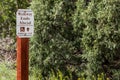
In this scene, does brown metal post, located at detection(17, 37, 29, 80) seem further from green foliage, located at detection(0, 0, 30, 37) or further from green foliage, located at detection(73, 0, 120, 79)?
green foliage, located at detection(0, 0, 30, 37)

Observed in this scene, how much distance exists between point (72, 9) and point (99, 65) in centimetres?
111

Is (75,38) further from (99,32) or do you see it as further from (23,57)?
(23,57)

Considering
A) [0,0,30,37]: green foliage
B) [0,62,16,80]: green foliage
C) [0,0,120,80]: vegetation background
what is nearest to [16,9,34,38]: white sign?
[0,0,120,80]: vegetation background

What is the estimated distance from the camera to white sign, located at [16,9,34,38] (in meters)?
3.61

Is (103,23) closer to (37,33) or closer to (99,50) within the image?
(99,50)

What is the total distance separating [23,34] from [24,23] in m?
0.12

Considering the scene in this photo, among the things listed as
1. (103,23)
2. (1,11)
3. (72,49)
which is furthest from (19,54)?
(1,11)

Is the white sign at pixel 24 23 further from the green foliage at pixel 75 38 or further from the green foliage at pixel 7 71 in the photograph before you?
the green foliage at pixel 7 71

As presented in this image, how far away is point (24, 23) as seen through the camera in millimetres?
3631

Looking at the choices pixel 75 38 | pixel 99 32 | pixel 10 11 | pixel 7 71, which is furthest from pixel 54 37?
pixel 10 11

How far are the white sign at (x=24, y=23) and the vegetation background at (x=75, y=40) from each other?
1.75m

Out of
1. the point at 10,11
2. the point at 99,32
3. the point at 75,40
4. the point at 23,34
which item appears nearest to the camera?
the point at 23,34

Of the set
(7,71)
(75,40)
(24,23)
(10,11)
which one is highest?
(24,23)

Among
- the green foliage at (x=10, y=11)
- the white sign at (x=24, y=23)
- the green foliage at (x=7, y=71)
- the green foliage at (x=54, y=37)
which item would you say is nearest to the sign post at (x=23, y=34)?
the white sign at (x=24, y=23)
